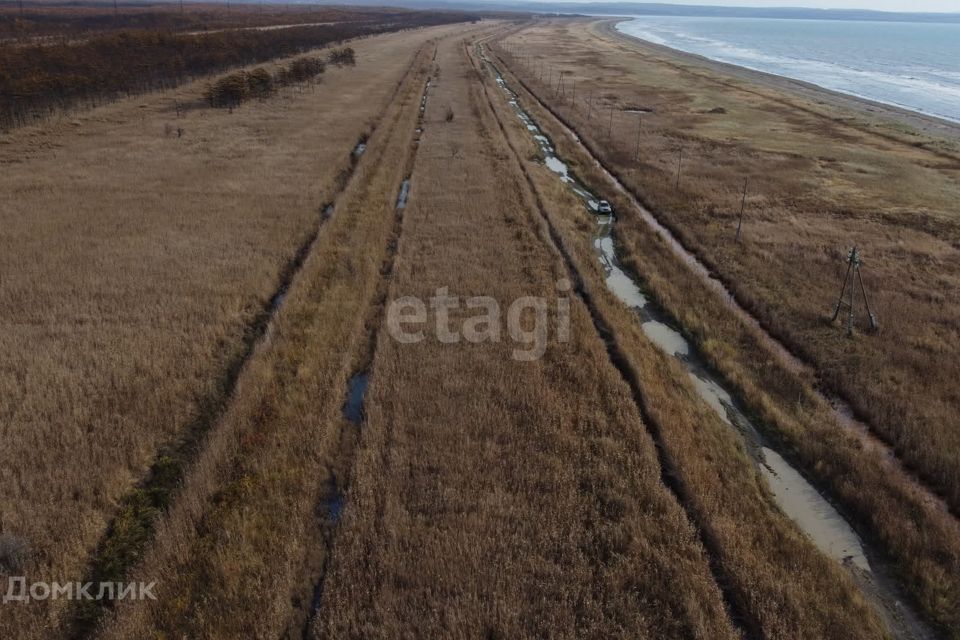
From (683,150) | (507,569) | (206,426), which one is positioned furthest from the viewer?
(683,150)

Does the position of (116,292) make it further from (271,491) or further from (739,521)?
(739,521)

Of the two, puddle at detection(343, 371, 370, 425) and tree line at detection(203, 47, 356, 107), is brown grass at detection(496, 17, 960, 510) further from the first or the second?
tree line at detection(203, 47, 356, 107)

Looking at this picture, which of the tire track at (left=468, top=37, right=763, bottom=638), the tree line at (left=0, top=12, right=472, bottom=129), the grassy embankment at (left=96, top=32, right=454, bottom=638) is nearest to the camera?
the grassy embankment at (left=96, top=32, right=454, bottom=638)

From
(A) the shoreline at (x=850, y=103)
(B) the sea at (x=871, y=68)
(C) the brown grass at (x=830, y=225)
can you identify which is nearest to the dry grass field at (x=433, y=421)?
(C) the brown grass at (x=830, y=225)

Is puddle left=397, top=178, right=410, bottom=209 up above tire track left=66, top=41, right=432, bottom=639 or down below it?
above

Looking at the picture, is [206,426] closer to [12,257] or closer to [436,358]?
[436,358]

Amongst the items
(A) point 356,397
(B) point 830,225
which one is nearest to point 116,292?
(A) point 356,397

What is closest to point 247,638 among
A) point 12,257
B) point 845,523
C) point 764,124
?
point 845,523

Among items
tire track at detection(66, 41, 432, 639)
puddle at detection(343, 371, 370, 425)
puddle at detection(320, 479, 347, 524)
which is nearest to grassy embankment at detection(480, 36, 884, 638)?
puddle at detection(320, 479, 347, 524)

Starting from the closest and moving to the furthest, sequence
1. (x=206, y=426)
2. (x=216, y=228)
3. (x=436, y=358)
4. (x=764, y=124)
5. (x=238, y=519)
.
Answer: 1. (x=238, y=519)
2. (x=206, y=426)
3. (x=436, y=358)
4. (x=216, y=228)
5. (x=764, y=124)
